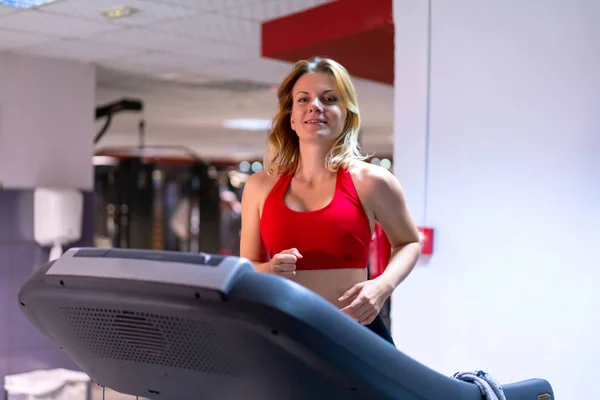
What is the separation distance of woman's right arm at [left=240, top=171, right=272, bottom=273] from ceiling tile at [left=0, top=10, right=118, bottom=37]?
3.39 m

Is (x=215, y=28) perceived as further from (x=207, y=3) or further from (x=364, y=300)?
(x=364, y=300)

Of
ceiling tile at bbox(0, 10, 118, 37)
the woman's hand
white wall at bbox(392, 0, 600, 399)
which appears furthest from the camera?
ceiling tile at bbox(0, 10, 118, 37)

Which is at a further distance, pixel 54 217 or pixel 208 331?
pixel 54 217

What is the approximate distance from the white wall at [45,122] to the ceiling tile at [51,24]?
849mm

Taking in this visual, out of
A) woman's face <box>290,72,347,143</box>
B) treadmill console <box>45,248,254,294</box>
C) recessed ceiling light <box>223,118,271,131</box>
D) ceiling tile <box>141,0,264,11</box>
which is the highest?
ceiling tile <box>141,0,264,11</box>

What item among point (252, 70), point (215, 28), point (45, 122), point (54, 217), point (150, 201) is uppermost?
point (215, 28)

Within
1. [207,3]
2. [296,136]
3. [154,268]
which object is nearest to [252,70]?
[207,3]

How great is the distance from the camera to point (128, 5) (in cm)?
452

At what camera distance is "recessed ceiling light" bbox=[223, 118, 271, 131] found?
10.4m

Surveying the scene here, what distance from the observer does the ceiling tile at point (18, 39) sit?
17.2 feet

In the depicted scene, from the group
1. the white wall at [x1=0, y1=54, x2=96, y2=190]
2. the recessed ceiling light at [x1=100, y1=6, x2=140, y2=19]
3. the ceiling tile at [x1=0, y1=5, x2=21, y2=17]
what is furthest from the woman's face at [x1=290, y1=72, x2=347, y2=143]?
the white wall at [x1=0, y1=54, x2=96, y2=190]

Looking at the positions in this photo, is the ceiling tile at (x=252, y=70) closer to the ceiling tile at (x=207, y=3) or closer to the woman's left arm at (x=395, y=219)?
the ceiling tile at (x=207, y=3)

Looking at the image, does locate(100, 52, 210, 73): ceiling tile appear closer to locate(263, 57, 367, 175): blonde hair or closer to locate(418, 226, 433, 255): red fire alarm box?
locate(418, 226, 433, 255): red fire alarm box

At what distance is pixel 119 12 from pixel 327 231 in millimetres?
3435
